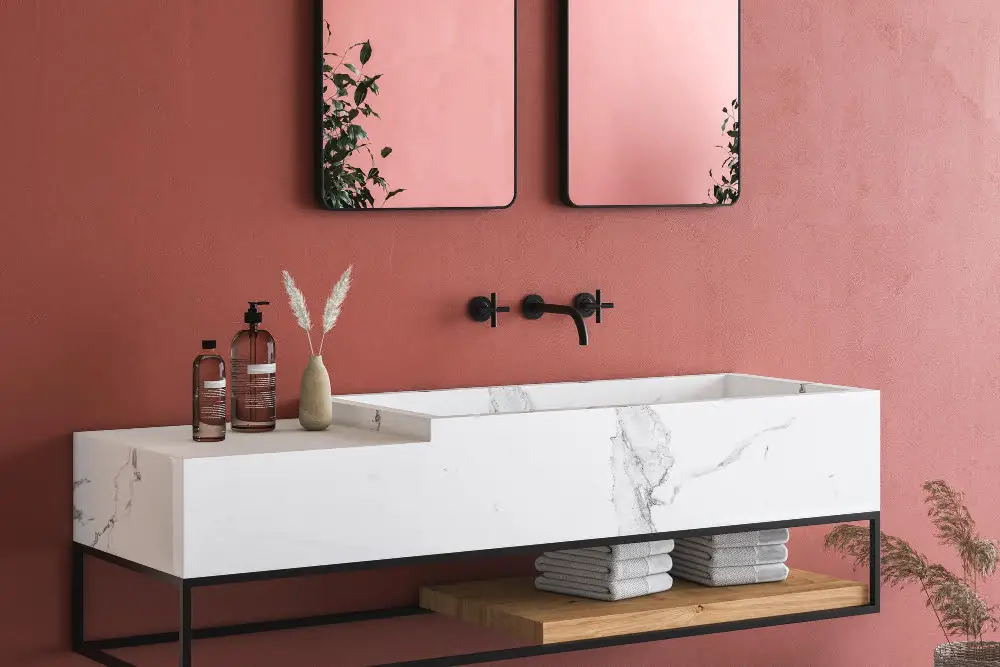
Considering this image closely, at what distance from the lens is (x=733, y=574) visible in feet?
9.94

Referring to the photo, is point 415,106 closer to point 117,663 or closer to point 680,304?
point 680,304

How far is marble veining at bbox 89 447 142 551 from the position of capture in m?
2.50

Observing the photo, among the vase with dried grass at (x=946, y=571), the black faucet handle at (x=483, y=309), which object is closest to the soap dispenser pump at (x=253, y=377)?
the black faucet handle at (x=483, y=309)

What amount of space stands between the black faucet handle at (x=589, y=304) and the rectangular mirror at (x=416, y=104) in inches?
11.0

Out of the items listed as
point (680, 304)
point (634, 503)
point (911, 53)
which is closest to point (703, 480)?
point (634, 503)

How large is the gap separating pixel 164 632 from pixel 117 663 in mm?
201

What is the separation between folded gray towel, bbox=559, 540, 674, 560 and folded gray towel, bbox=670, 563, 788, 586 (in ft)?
0.41

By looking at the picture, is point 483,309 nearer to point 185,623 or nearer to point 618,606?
point 618,606

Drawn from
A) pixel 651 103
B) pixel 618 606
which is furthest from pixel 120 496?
pixel 651 103

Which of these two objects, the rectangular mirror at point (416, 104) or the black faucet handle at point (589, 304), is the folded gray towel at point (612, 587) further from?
the rectangular mirror at point (416, 104)

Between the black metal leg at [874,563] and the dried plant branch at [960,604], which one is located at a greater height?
the black metal leg at [874,563]

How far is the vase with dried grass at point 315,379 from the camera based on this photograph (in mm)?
2721

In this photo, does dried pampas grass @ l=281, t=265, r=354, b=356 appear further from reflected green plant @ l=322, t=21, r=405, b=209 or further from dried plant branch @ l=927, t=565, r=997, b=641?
dried plant branch @ l=927, t=565, r=997, b=641

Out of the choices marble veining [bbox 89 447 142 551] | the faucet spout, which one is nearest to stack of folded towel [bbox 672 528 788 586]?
the faucet spout
